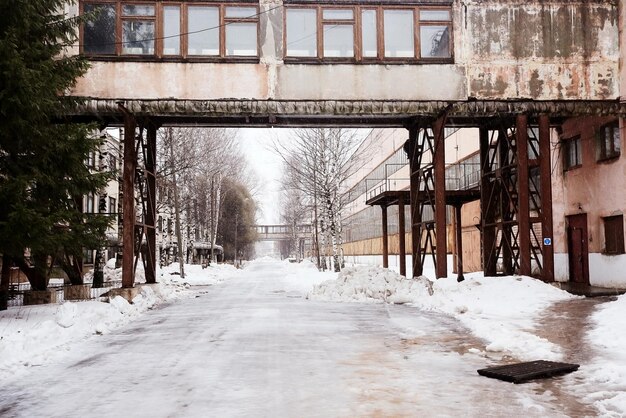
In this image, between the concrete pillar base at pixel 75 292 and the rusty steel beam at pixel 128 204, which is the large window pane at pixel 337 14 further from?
the concrete pillar base at pixel 75 292

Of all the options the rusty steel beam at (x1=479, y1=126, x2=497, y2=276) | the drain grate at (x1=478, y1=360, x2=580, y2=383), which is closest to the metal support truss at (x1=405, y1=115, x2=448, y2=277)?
the rusty steel beam at (x1=479, y1=126, x2=497, y2=276)

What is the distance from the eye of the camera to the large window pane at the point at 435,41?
1803cm

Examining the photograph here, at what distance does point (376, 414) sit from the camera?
17.4ft

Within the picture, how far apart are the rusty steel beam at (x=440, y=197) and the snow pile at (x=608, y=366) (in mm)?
6704

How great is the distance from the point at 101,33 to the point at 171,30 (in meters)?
2.04

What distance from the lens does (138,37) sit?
1739cm

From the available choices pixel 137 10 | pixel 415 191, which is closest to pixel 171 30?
pixel 137 10

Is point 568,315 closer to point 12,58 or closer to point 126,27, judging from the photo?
point 12,58

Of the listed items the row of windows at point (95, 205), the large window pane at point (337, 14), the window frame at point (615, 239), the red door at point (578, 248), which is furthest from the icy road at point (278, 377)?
the row of windows at point (95, 205)

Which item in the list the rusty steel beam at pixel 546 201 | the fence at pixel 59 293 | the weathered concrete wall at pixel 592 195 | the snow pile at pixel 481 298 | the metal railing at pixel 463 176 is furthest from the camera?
the metal railing at pixel 463 176

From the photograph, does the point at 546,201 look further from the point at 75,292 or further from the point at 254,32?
the point at 75,292

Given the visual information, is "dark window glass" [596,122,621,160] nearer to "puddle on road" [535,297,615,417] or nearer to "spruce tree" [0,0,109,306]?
"puddle on road" [535,297,615,417]

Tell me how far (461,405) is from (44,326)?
7.70 meters

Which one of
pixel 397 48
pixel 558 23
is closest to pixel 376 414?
pixel 397 48
